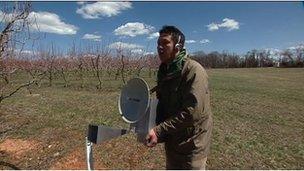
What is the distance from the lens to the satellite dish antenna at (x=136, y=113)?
8.77 ft

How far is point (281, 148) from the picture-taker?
773 centimetres

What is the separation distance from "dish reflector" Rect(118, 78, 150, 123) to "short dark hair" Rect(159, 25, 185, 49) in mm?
441

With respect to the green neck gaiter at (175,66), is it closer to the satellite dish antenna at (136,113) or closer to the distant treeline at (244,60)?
the satellite dish antenna at (136,113)

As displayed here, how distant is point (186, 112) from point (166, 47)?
22.0 inches

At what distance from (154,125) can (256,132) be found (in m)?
7.11

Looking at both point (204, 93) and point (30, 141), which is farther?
point (30, 141)

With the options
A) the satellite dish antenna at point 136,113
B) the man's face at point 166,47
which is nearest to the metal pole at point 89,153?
the satellite dish antenna at point 136,113

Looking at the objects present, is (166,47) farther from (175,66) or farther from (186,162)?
(186,162)

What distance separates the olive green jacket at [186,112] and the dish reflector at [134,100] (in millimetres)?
195

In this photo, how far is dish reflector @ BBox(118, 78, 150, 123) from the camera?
2.79 metres

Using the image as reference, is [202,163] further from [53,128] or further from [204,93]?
[53,128]

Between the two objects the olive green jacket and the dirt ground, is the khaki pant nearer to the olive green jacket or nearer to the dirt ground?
the olive green jacket

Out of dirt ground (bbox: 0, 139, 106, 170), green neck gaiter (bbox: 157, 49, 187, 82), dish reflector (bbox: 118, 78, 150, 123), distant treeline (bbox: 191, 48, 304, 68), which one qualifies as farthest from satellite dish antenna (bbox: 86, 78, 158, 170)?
distant treeline (bbox: 191, 48, 304, 68)

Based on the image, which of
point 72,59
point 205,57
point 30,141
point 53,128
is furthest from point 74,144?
point 205,57
